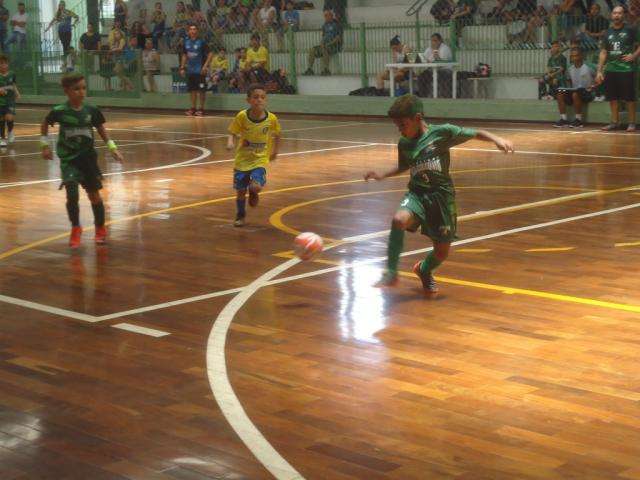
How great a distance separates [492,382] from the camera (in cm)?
613

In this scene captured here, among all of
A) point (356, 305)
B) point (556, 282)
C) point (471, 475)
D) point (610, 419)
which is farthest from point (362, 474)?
point (556, 282)

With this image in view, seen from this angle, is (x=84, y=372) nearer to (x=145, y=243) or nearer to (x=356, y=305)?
(x=356, y=305)

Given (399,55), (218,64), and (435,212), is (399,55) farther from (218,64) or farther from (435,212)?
(435,212)

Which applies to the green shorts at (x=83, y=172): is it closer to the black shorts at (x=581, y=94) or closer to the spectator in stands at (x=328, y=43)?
the black shorts at (x=581, y=94)

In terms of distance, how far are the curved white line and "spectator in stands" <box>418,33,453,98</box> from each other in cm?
1640

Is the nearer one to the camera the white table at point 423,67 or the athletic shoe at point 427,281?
the athletic shoe at point 427,281

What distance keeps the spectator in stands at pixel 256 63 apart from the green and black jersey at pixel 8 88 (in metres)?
8.41

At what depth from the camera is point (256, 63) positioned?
27891 millimetres

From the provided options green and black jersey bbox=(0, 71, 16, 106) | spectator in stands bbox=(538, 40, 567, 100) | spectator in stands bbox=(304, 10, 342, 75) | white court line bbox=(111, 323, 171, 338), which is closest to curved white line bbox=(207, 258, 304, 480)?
white court line bbox=(111, 323, 171, 338)

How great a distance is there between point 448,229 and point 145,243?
12.3ft

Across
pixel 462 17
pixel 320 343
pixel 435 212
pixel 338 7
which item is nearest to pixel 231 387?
pixel 320 343

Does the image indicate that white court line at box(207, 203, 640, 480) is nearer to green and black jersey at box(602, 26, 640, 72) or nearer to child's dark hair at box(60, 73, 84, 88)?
child's dark hair at box(60, 73, 84, 88)

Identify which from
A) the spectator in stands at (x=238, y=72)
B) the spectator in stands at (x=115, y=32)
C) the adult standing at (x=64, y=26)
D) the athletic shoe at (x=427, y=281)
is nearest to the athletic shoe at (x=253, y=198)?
the athletic shoe at (x=427, y=281)

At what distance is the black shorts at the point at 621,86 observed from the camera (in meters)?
20.7
